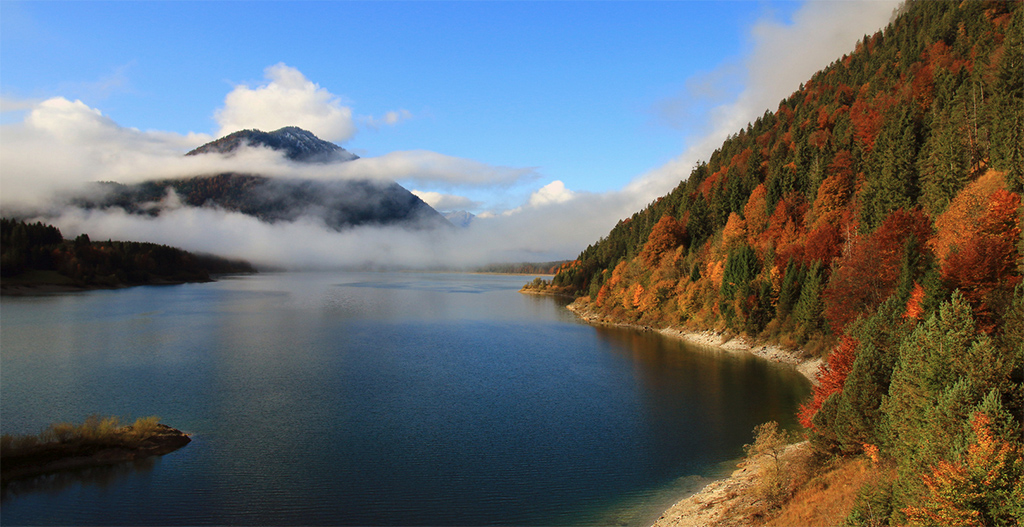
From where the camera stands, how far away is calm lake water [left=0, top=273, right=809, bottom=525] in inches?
810

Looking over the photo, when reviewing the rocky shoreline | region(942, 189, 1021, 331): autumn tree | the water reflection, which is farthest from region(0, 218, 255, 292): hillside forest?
region(942, 189, 1021, 331): autumn tree

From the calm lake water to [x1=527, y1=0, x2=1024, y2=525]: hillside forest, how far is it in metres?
7.58

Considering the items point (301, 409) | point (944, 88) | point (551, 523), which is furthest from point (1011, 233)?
point (301, 409)

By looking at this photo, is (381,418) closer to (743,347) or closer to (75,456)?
(75,456)

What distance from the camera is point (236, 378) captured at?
39.2 meters

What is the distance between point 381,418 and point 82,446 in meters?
14.0

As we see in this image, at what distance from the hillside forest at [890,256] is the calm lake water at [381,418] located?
7580 mm

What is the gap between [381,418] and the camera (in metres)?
31.2

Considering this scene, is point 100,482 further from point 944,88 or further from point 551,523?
point 944,88

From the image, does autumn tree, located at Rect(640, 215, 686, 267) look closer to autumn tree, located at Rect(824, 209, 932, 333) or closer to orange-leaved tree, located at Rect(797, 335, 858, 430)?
autumn tree, located at Rect(824, 209, 932, 333)

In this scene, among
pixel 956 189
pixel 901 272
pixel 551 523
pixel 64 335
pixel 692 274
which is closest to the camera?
pixel 551 523

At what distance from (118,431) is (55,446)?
2.30 m

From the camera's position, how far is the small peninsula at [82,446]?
22.1m

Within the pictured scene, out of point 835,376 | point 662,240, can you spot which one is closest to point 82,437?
point 835,376
